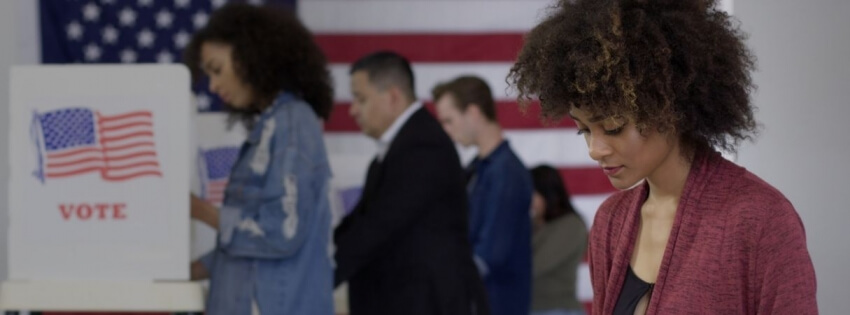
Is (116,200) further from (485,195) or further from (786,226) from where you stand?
(786,226)

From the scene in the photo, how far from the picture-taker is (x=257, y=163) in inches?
131

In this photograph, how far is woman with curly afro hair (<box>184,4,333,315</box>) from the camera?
10.8 feet

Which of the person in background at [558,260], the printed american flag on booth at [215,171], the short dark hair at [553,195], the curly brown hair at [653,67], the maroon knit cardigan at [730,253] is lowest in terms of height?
the person in background at [558,260]

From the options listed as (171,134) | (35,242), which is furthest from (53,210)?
(171,134)

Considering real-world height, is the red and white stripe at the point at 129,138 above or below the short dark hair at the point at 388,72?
below

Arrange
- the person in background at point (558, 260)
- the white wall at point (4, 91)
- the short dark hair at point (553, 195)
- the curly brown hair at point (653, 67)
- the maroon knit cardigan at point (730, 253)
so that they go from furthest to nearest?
the short dark hair at point (553, 195), the person in background at point (558, 260), the white wall at point (4, 91), the curly brown hair at point (653, 67), the maroon knit cardigan at point (730, 253)

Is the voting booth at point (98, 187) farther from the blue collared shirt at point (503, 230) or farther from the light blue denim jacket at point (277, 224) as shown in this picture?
the blue collared shirt at point (503, 230)

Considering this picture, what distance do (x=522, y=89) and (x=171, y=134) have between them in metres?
1.40

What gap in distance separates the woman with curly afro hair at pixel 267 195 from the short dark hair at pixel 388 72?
430 millimetres

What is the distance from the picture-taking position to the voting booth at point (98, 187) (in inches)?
128

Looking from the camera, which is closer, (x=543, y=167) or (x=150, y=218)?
(x=150, y=218)

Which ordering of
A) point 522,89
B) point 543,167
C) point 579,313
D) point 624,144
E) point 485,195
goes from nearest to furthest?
1. point 624,144
2. point 522,89
3. point 485,195
4. point 579,313
5. point 543,167

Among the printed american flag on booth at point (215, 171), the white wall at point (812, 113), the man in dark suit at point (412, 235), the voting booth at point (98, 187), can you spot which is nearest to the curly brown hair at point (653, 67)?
the white wall at point (812, 113)

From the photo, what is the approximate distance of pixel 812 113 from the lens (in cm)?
250
